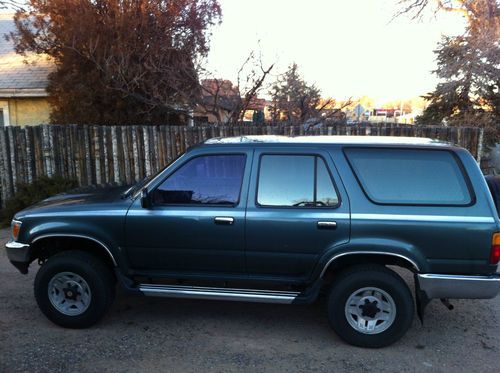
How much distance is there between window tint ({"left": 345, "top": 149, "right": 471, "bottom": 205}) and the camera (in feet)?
12.9

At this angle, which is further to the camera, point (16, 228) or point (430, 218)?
point (16, 228)

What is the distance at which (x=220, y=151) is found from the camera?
14.1ft

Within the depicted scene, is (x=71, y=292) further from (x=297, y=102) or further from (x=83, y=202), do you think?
(x=297, y=102)

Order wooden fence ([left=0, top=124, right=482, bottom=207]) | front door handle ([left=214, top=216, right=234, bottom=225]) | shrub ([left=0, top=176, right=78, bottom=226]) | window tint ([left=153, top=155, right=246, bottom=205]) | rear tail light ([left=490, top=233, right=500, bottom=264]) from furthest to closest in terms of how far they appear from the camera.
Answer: wooden fence ([left=0, top=124, right=482, bottom=207]) → shrub ([left=0, top=176, right=78, bottom=226]) → window tint ([left=153, top=155, right=246, bottom=205]) → front door handle ([left=214, top=216, right=234, bottom=225]) → rear tail light ([left=490, top=233, right=500, bottom=264])

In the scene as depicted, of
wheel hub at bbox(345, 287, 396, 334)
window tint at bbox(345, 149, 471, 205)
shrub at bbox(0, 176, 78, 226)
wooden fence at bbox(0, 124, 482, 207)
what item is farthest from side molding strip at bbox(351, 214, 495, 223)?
shrub at bbox(0, 176, 78, 226)

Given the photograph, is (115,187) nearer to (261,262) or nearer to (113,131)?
(261,262)

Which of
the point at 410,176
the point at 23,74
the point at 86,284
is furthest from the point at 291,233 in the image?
the point at 23,74

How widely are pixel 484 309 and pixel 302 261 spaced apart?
237 cm

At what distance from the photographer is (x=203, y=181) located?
4316 millimetres

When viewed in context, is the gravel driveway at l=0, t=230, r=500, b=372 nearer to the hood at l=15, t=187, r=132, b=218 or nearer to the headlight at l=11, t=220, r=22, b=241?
the headlight at l=11, t=220, r=22, b=241

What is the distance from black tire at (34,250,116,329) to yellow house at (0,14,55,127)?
343 inches

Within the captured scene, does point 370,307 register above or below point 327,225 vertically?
below

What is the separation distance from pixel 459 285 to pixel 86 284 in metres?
3.24

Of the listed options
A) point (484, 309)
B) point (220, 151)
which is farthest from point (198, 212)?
point (484, 309)
